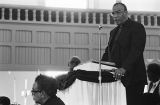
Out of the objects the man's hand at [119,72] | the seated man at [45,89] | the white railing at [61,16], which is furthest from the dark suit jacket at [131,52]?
the white railing at [61,16]

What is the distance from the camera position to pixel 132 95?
308cm

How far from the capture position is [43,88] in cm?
233

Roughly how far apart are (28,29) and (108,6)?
5.76 ft

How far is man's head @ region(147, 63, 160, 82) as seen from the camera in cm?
339

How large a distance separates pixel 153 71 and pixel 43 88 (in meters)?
1.41

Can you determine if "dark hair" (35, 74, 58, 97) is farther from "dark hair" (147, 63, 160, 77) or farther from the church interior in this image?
the church interior

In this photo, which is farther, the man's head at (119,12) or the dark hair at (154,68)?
the dark hair at (154,68)

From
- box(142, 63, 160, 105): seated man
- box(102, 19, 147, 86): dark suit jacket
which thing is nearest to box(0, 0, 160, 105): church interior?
box(142, 63, 160, 105): seated man

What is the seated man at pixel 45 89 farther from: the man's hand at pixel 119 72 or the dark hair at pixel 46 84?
the man's hand at pixel 119 72

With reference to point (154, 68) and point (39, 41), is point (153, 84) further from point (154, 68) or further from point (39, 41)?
point (39, 41)

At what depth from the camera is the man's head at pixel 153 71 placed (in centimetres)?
339

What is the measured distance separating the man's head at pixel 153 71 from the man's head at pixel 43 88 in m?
1.31

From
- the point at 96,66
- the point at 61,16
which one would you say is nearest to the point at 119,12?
the point at 96,66

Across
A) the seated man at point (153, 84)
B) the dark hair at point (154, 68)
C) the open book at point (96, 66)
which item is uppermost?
the open book at point (96, 66)
